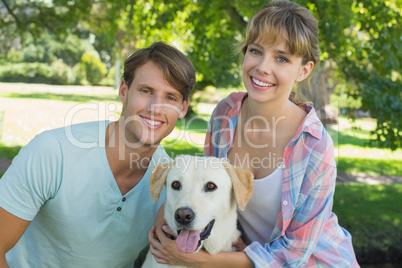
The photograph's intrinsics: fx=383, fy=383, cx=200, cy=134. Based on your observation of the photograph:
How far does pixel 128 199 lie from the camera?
2.60m

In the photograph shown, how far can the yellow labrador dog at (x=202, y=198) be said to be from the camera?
2.26 m

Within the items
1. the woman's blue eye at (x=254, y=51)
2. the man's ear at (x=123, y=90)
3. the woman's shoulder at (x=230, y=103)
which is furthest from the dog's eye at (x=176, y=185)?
the woman's blue eye at (x=254, y=51)

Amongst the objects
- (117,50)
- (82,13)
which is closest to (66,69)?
(117,50)

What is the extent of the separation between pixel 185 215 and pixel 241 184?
493mm

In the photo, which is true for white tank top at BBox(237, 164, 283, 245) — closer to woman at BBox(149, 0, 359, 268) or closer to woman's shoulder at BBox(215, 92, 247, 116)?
woman at BBox(149, 0, 359, 268)

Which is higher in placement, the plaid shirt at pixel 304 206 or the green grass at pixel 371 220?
the plaid shirt at pixel 304 206

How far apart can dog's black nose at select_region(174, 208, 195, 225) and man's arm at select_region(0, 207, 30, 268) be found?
94 centimetres

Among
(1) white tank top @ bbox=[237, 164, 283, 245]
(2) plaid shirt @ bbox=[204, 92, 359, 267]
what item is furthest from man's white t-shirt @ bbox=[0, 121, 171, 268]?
(2) plaid shirt @ bbox=[204, 92, 359, 267]

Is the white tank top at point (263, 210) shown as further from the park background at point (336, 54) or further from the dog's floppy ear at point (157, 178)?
the park background at point (336, 54)

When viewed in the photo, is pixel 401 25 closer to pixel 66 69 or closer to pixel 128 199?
pixel 128 199

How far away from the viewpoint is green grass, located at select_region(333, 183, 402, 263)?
538 centimetres

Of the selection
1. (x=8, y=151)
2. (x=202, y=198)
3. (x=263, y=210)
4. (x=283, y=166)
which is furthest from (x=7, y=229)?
(x=8, y=151)

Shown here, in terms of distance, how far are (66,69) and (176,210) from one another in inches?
1334

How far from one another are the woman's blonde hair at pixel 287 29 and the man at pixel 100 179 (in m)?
0.55
